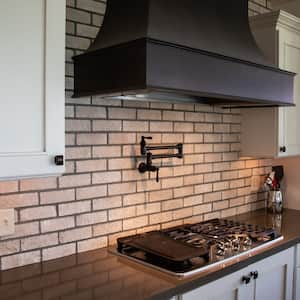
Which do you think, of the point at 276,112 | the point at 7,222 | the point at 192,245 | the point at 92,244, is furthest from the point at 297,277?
the point at 7,222

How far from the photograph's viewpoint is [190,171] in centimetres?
252

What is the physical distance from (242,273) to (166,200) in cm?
68

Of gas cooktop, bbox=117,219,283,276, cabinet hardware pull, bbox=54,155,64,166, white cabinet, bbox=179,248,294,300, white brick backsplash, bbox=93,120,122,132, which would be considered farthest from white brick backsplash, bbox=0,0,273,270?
white cabinet, bbox=179,248,294,300

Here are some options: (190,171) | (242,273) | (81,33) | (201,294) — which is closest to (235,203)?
(190,171)

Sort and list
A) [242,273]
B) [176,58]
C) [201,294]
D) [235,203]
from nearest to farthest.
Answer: [176,58], [201,294], [242,273], [235,203]

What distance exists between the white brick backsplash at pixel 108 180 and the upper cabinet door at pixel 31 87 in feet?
Answer: 1.25

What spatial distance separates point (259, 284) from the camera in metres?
2.00

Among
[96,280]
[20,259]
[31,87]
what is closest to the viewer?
[31,87]

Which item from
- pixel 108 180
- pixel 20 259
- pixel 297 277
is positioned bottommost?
pixel 297 277

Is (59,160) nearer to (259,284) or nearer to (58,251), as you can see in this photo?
(58,251)

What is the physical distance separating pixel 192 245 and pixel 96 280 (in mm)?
516

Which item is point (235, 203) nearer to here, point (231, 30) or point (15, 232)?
point (231, 30)

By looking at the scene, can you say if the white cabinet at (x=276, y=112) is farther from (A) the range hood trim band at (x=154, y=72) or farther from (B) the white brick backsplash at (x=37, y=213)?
(B) the white brick backsplash at (x=37, y=213)

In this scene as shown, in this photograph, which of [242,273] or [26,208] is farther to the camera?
[242,273]
